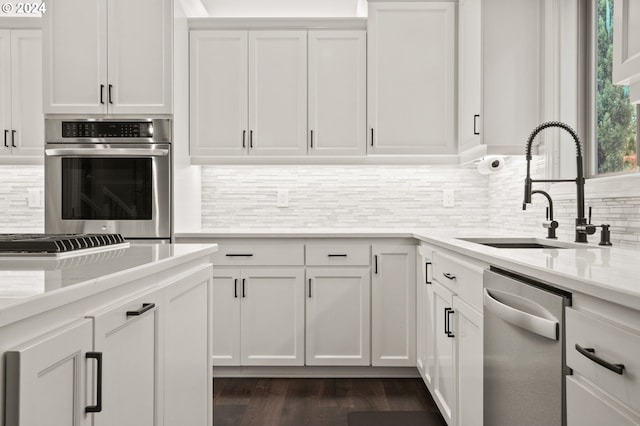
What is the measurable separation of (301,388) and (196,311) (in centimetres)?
143

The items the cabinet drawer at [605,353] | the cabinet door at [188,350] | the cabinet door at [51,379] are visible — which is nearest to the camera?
the cabinet door at [51,379]

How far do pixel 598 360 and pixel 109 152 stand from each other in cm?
288

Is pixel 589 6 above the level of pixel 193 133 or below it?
above

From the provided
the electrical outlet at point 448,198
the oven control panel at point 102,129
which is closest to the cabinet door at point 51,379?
the oven control panel at point 102,129

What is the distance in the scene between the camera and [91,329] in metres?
0.97

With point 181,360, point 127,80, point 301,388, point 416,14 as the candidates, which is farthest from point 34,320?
point 416,14

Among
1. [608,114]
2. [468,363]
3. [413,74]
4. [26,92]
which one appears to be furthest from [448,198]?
[26,92]

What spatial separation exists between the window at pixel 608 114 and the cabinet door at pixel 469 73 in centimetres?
58

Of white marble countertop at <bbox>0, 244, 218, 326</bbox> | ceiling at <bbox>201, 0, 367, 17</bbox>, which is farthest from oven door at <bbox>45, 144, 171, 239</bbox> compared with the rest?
white marble countertop at <bbox>0, 244, 218, 326</bbox>

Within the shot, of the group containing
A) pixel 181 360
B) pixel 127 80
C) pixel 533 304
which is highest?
pixel 127 80

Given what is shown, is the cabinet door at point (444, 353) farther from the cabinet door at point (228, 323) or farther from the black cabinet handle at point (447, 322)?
the cabinet door at point (228, 323)

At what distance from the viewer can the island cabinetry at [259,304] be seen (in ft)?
9.98

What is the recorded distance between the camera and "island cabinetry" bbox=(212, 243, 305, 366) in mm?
3043

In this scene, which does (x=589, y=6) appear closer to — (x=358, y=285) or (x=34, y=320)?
(x=358, y=285)
